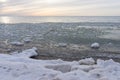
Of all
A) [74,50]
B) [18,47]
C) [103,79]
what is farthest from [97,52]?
[103,79]

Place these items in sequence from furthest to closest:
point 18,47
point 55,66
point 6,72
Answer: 1. point 18,47
2. point 55,66
3. point 6,72

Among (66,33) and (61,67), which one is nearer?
(61,67)

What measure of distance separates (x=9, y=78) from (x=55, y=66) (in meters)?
2.58

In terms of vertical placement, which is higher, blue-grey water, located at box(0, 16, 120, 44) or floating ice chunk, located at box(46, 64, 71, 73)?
floating ice chunk, located at box(46, 64, 71, 73)

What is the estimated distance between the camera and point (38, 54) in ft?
62.7

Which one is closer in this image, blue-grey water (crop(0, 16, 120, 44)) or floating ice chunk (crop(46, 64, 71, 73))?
floating ice chunk (crop(46, 64, 71, 73))

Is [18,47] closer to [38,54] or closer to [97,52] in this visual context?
[38,54]

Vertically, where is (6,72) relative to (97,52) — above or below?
above

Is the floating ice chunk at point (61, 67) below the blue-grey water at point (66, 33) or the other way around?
the other way around

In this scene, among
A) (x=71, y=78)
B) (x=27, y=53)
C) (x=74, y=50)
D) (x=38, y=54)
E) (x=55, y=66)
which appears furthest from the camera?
(x=74, y=50)

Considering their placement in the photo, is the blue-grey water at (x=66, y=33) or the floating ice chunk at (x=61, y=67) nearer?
the floating ice chunk at (x=61, y=67)

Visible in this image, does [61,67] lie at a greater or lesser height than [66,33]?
greater

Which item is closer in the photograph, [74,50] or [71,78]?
[71,78]

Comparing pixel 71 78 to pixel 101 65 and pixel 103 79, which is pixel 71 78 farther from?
pixel 101 65
